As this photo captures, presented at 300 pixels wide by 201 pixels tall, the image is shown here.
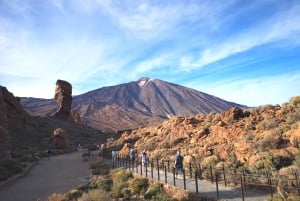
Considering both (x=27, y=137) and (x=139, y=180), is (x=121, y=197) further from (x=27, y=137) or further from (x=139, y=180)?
(x=27, y=137)

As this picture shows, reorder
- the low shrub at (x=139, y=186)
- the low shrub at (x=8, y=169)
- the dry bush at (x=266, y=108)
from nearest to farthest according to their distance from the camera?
the low shrub at (x=139, y=186), the low shrub at (x=8, y=169), the dry bush at (x=266, y=108)

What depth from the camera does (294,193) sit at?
33.6 ft

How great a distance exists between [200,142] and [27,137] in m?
40.0

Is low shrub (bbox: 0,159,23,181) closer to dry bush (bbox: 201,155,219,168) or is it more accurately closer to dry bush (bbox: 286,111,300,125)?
dry bush (bbox: 201,155,219,168)

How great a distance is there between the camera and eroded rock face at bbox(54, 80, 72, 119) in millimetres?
88438

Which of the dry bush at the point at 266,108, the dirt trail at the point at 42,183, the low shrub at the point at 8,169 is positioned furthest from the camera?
the dry bush at the point at 266,108

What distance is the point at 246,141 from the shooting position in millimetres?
18312

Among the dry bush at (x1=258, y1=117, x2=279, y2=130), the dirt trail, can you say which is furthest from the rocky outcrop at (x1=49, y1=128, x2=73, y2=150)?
the dry bush at (x1=258, y1=117, x2=279, y2=130)

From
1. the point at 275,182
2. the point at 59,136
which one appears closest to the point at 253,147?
the point at 275,182

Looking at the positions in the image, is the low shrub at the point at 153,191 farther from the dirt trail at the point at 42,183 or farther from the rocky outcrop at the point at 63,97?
the rocky outcrop at the point at 63,97

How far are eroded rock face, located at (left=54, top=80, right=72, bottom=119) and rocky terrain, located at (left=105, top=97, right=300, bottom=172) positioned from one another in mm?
60680

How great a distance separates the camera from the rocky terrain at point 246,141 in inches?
591

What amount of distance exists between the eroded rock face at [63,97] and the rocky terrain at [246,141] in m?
60.7

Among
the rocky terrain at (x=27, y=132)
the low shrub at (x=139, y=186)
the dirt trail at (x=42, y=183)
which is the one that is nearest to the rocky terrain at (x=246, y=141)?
the low shrub at (x=139, y=186)
